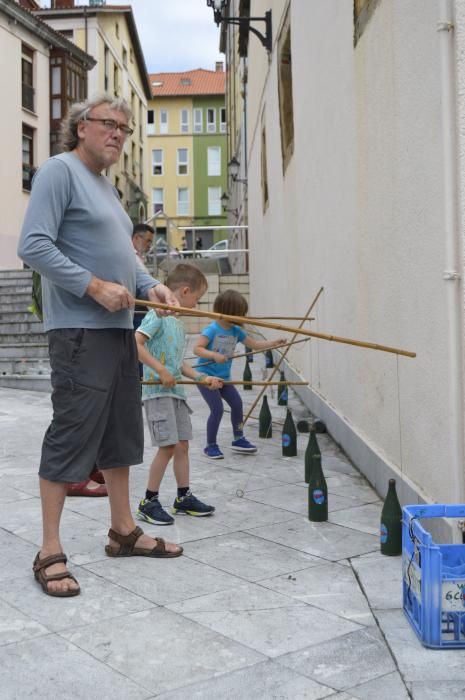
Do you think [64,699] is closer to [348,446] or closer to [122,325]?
[122,325]

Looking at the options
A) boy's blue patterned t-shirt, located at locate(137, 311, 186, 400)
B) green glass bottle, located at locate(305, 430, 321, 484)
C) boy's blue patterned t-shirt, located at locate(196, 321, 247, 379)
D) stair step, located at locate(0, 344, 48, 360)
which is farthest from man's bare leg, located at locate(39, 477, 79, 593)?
stair step, located at locate(0, 344, 48, 360)

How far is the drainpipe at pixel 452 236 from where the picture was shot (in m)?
3.24

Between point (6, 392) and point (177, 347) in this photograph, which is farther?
point (6, 392)

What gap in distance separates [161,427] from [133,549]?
76 cm

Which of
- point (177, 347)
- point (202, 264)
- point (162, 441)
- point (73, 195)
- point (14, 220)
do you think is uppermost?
point (14, 220)

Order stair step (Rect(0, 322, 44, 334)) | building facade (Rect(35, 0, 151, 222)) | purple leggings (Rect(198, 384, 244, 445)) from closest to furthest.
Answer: purple leggings (Rect(198, 384, 244, 445)) < stair step (Rect(0, 322, 44, 334)) < building facade (Rect(35, 0, 151, 222))

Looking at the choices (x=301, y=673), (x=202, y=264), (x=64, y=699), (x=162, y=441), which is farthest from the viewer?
(x=202, y=264)

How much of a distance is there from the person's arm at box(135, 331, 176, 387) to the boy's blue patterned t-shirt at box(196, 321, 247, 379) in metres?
1.93

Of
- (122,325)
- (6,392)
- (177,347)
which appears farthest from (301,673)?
(6,392)

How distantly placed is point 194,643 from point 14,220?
921 inches

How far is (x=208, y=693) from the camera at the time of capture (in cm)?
234

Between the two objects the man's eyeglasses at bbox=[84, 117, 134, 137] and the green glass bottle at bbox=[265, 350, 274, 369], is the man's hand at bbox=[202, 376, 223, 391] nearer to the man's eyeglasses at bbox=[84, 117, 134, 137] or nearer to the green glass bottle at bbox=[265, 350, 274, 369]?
the man's eyeglasses at bbox=[84, 117, 134, 137]

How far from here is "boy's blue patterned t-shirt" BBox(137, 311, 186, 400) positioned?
4332mm

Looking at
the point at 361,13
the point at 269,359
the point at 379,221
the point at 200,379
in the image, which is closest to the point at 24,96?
the point at 269,359
